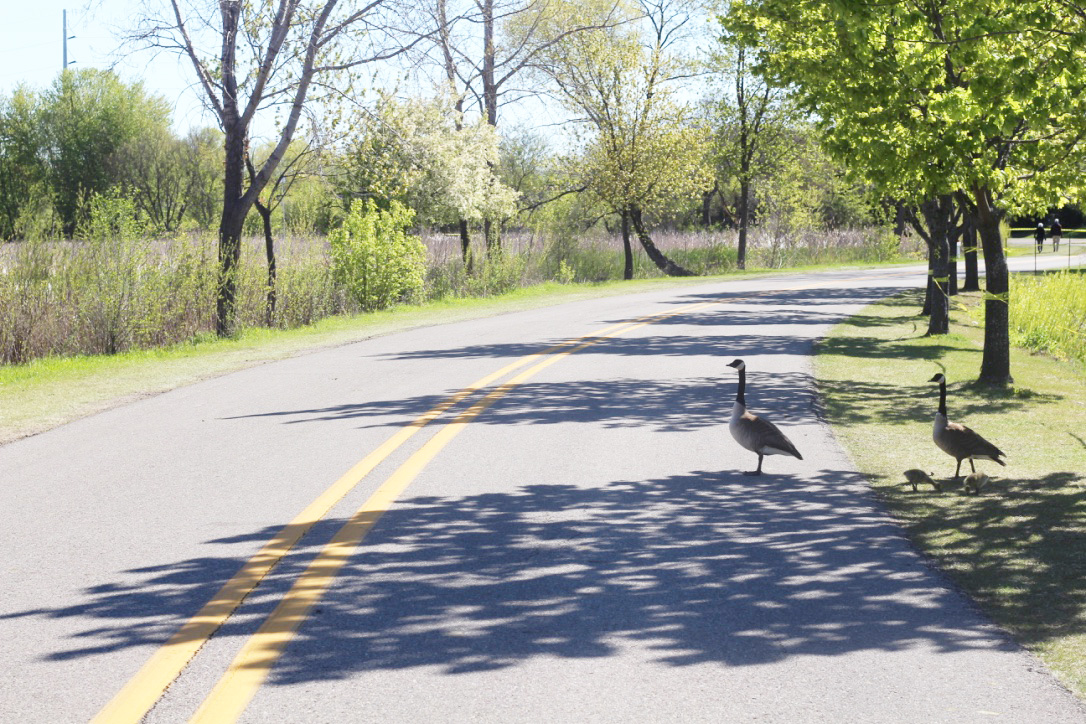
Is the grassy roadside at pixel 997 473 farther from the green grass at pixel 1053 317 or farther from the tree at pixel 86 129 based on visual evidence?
the tree at pixel 86 129

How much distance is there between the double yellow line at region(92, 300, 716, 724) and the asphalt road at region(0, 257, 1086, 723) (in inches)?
1.0

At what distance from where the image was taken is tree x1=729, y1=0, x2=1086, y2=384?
34.5 ft

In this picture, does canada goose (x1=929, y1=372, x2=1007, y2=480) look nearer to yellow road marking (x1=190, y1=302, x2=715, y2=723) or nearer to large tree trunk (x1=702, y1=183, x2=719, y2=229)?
yellow road marking (x1=190, y1=302, x2=715, y2=723)

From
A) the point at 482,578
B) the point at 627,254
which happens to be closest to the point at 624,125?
the point at 627,254

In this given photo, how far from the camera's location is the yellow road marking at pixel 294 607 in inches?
173

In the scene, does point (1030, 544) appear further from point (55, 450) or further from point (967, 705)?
point (55, 450)

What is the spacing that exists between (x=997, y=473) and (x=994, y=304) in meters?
6.30

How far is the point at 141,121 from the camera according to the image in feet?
191

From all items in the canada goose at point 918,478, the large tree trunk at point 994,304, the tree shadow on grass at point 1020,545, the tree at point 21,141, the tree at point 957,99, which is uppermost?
the tree at point 21,141

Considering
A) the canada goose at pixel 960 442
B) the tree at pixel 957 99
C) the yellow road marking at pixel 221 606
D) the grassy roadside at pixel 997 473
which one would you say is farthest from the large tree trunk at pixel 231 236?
the canada goose at pixel 960 442

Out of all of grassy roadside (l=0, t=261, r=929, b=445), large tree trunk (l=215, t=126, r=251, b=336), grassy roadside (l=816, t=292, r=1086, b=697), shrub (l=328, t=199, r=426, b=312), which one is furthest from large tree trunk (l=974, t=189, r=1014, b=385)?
shrub (l=328, t=199, r=426, b=312)

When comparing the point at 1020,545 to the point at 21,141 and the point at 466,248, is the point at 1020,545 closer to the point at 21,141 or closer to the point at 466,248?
the point at 466,248

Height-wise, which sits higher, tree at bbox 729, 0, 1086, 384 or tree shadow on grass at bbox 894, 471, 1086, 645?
tree at bbox 729, 0, 1086, 384

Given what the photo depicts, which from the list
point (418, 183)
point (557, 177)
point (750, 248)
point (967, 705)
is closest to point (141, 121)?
point (557, 177)
